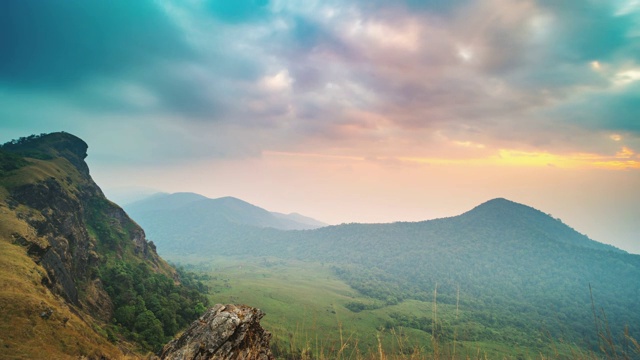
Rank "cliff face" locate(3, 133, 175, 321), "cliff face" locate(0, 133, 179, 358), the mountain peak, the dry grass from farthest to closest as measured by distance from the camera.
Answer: the mountain peak, "cliff face" locate(3, 133, 175, 321), "cliff face" locate(0, 133, 179, 358), the dry grass

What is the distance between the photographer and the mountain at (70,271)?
90.6 ft

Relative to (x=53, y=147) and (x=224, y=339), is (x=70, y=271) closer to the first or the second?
(x=224, y=339)

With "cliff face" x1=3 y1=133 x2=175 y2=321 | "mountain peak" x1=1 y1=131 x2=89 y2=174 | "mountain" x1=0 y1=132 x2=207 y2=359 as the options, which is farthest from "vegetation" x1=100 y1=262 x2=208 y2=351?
"mountain peak" x1=1 y1=131 x2=89 y2=174

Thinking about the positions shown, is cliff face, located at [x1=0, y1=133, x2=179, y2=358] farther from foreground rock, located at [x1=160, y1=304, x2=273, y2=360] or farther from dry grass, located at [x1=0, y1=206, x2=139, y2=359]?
foreground rock, located at [x1=160, y1=304, x2=273, y2=360]

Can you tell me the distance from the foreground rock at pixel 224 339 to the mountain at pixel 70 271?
73.9 ft

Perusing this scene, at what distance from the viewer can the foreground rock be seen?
10.7 m

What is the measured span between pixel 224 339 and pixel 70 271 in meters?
59.9

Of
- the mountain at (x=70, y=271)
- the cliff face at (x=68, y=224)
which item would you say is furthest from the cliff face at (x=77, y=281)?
the cliff face at (x=68, y=224)

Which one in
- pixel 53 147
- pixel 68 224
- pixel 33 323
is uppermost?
pixel 53 147

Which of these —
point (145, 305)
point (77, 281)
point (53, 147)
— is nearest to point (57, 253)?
point (77, 281)

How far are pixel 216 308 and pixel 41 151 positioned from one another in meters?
124

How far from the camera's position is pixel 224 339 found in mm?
11117

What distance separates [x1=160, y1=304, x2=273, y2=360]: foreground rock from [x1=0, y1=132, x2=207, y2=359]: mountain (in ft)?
73.9

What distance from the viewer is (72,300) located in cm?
4562
